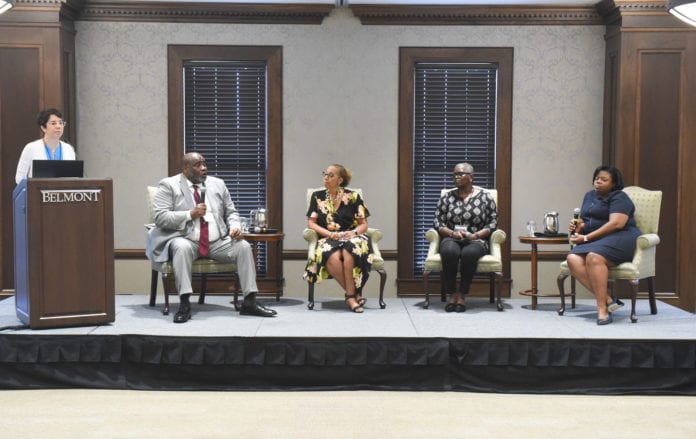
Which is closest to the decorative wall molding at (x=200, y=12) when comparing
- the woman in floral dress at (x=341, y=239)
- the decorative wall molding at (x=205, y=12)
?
the decorative wall molding at (x=205, y=12)

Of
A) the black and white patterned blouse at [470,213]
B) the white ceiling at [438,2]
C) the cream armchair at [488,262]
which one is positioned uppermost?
the white ceiling at [438,2]

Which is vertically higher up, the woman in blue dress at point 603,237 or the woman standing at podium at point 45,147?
the woman standing at podium at point 45,147

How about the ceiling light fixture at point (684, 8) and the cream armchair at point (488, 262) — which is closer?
the ceiling light fixture at point (684, 8)

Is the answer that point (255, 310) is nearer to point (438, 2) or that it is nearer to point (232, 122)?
point (232, 122)

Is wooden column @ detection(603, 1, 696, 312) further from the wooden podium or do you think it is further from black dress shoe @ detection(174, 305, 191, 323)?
the wooden podium

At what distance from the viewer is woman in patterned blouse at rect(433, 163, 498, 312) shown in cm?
571

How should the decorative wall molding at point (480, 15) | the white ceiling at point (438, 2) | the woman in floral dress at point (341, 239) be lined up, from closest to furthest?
the woman in floral dress at point (341, 239), the white ceiling at point (438, 2), the decorative wall molding at point (480, 15)

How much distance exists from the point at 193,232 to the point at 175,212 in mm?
183

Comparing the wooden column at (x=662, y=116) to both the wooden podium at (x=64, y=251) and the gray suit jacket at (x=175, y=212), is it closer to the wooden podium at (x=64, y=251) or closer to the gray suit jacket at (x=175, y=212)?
the gray suit jacket at (x=175, y=212)

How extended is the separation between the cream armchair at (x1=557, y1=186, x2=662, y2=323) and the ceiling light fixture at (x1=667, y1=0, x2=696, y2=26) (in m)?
1.66

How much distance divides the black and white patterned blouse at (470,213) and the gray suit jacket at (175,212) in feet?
4.98

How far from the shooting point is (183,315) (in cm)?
518

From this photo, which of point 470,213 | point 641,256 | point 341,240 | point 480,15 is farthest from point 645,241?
point 480,15

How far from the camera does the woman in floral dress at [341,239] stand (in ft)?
18.7
